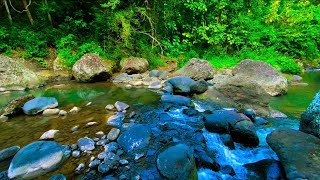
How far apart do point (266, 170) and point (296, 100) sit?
165 inches

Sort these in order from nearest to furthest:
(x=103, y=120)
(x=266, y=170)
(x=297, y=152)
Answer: (x=297, y=152) < (x=266, y=170) < (x=103, y=120)

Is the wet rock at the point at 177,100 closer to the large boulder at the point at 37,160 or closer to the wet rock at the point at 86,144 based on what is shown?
the wet rock at the point at 86,144

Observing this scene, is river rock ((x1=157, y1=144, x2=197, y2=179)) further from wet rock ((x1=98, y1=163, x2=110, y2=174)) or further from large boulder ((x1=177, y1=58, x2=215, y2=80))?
large boulder ((x1=177, y1=58, x2=215, y2=80))

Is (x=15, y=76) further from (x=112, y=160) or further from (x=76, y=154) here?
(x=112, y=160)

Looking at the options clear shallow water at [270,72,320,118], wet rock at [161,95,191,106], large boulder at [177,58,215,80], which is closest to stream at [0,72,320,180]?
clear shallow water at [270,72,320,118]

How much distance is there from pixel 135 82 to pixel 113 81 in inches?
42.2

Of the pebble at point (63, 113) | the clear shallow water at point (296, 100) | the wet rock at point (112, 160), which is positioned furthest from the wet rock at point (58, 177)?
the clear shallow water at point (296, 100)

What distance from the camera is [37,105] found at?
5461 mm

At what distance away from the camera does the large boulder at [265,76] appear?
6.93 meters

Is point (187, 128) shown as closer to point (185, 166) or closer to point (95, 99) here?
point (185, 166)

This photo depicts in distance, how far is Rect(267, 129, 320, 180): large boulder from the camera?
2658 millimetres

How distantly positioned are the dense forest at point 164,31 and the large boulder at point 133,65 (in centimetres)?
54

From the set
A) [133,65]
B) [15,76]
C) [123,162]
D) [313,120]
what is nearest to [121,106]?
[123,162]

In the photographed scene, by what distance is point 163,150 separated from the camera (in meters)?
3.28
